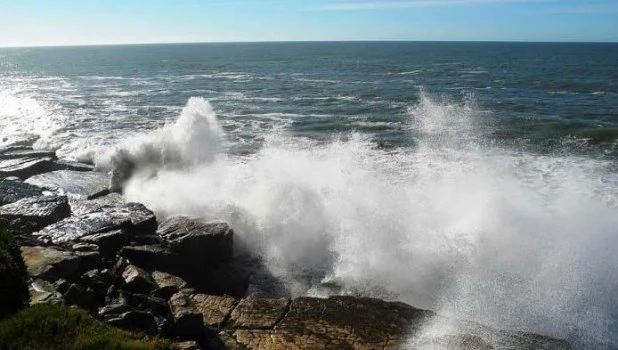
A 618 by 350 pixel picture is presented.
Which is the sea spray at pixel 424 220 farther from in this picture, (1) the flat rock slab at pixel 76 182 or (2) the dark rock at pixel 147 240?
(2) the dark rock at pixel 147 240

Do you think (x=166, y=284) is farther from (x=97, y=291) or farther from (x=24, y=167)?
(x=24, y=167)

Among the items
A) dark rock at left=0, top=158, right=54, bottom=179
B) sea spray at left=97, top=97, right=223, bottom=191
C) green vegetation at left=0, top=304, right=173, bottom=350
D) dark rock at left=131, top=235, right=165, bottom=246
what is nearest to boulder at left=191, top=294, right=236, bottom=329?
green vegetation at left=0, top=304, right=173, bottom=350

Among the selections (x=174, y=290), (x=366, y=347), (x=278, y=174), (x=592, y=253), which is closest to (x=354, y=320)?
(x=366, y=347)

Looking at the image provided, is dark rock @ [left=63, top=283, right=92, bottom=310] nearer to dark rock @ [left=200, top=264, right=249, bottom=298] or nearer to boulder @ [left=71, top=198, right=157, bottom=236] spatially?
dark rock @ [left=200, top=264, right=249, bottom=298]

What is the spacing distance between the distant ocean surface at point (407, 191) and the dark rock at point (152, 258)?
2636 millimetres

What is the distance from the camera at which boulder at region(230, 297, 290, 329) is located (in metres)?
9.88

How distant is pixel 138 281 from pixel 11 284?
9.67 ft

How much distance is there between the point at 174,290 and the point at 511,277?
26.2 feet

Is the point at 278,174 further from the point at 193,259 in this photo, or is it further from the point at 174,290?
the point at 174,290

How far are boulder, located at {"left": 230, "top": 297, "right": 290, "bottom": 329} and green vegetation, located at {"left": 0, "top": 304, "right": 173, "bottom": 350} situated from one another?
2.23 meters

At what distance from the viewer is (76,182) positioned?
21.1 m

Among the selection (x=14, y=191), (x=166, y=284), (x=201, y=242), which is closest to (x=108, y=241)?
(x=201, y=242)

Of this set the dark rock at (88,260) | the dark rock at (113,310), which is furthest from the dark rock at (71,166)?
the dark rock at (113,310)

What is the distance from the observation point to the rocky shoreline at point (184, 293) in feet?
30.0
